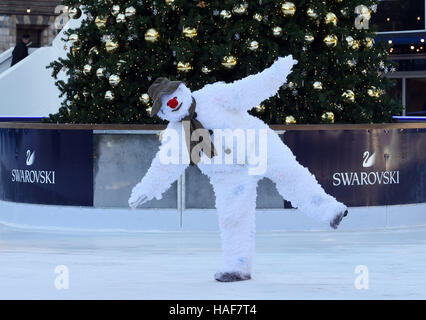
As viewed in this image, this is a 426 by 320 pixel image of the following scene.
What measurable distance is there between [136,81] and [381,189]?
110 inches

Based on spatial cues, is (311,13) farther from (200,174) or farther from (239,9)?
(200,174)

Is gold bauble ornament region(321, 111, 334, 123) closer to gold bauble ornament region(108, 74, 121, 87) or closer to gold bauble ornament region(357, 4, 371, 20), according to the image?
gold bauble ornament region(357, 4, 371, 20)

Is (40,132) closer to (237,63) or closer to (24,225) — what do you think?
(24,225)

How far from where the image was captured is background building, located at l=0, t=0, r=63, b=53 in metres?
33.7

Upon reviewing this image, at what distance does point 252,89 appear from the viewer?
814 centimetres

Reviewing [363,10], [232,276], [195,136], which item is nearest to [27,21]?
[363,10]

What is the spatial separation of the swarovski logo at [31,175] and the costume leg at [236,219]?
14.2 feet

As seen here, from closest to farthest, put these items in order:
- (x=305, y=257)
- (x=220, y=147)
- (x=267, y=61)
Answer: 1. (x=220, y=147)
2. (x=305, y=257)
3. (x=267, y=61)

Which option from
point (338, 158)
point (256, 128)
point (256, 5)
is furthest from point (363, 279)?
point (256, 5)

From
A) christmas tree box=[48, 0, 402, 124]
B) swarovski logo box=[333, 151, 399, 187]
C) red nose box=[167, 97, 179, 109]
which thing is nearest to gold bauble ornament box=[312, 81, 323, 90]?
christmas tree box=[48, 0, 402, 124]

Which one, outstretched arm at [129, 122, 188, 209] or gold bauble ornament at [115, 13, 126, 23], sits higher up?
gold bauble ornament at [115, 13, 126, 23]

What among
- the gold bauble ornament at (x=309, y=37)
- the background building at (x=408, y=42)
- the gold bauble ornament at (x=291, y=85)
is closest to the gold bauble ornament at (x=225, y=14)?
the gold bauble ornament at (x=309, y=37)

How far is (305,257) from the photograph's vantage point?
9820 mm

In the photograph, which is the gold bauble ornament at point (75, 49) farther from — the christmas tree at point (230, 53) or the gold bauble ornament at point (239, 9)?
the gold bauble ornament at point (239, 9)
